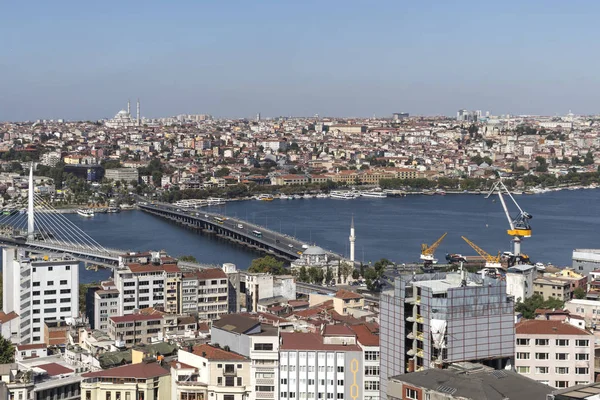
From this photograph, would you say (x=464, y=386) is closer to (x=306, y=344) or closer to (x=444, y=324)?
(x=444, y=324)

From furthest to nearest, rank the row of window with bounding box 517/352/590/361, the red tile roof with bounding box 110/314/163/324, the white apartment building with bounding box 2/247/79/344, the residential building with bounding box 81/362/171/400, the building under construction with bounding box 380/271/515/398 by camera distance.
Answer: the white apartment building with bounding box 2/247/79/344 < the red tile roof with bounding box 110/314/163/324 < the row of window with bounding box 517/352/590/361 < the residential building with bounding box 81/362/171/400 < the building under construction with bounding box 380/271/515/398

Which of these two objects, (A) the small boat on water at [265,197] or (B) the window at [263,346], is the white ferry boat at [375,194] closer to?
(A) the small boat on water at [265,197]

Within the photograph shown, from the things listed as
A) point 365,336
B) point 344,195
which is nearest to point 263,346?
point 365,336

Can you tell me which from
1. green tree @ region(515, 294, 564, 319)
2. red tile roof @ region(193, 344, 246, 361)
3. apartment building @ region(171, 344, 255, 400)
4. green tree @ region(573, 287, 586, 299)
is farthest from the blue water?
apartment building @ region(171, 344, 255, 400)

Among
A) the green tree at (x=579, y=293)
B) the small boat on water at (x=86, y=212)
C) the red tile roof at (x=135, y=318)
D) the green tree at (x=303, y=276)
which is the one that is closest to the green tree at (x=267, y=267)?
the green tree at (x=303, y=276)

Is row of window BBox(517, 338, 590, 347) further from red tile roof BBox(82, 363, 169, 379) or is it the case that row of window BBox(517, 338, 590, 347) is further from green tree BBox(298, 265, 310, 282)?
green tree BBox(298, 265, 310, 282)

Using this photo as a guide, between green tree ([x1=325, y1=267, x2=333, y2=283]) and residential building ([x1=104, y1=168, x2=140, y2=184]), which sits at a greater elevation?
residential building ([x1=104, y1=168, x2=140, y2=184])
